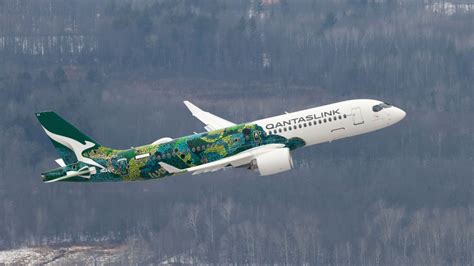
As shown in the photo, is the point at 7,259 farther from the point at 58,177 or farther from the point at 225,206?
the point at 58,177

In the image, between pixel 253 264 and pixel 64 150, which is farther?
pixel 253 264

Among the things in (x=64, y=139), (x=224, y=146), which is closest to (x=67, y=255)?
Result: (x=64, y=139)

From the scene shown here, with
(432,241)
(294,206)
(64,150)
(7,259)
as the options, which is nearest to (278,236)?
(294,206)

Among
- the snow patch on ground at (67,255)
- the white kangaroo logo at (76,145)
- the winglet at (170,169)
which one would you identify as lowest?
the snow patch on ground at (67,255)

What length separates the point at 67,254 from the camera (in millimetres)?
192875

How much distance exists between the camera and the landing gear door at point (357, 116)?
152 metres

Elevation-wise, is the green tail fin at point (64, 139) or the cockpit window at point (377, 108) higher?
the cockpit window at point (377, 108)

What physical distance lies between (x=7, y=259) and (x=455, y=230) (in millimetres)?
49878

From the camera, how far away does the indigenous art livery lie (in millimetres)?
149663

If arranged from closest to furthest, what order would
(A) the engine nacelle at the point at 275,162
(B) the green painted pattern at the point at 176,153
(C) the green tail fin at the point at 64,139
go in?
(A) the engine nacelle at the point at 275,162 < (B) the green painted pattern at the point at 176,153 < (C) the green tail fin at the point at 64,139

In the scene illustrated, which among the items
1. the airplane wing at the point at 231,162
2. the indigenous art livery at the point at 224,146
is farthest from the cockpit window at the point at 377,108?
the airplane wing at the point at 231,162

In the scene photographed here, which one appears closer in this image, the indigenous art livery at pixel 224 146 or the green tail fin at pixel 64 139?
the indigenous art livery at pixel 224 146

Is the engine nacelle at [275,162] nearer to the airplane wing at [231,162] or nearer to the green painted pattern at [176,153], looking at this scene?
the airplane wing at [231,162]

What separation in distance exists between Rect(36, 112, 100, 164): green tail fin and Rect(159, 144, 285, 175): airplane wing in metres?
8.93
